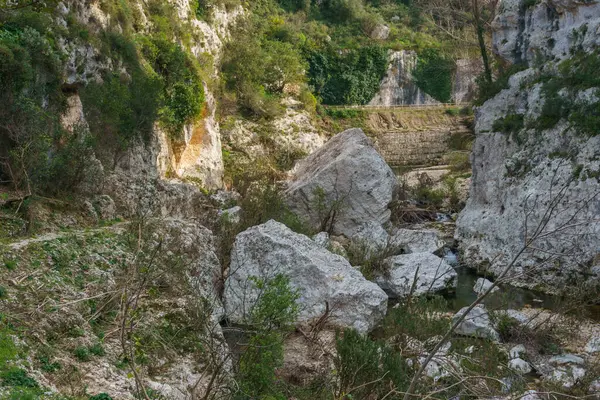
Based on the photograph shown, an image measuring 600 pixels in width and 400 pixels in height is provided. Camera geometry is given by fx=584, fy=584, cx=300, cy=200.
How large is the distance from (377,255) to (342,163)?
4.52 m

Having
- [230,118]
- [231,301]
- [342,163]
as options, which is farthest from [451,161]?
[231,301]

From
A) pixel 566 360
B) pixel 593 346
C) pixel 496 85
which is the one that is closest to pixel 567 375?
pixel 566 360

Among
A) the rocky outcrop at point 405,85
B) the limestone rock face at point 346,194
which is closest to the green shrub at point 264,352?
the limestone rock face at point 346,194

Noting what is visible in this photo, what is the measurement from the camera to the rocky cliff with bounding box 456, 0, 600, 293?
15.5 metres

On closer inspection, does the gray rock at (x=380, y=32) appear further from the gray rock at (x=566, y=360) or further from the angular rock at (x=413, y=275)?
the gray rock at (x=566, y=360)

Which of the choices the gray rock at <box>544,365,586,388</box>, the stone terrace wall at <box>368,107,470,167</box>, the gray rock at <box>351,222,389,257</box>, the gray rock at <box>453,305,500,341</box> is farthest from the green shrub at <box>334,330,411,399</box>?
the stone terrace wall at <box>368,107,470,167</box>

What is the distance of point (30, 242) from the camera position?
901 centimetres

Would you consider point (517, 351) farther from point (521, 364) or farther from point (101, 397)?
point (101, 397)

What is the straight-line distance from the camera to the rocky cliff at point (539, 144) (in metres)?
15.5

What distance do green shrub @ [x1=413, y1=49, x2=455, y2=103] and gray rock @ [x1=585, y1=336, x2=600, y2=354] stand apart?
37590 mm

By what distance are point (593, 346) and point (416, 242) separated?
8.02m

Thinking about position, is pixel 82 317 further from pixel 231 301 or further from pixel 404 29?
pixel 404 29

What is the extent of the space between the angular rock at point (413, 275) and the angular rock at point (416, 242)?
1571 mm

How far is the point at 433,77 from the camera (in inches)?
1861
